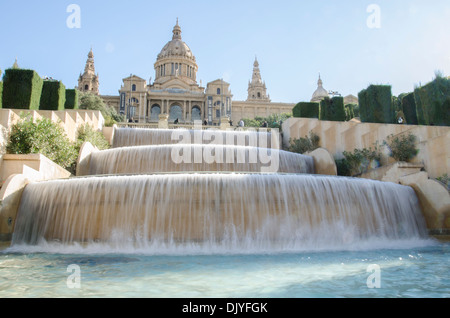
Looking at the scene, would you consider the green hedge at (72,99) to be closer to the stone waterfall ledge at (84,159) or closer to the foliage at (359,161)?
the stone waterfall ledge at (84,159)

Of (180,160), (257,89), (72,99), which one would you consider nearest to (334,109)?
(180,160)

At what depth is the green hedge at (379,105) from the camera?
65.5ft

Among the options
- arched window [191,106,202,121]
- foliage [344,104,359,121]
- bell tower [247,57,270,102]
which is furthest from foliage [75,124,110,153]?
bell tower [247,57,270,102]

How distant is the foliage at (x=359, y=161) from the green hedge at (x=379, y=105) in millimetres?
5082

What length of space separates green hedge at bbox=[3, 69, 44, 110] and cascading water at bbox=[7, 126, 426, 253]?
8.91 metres

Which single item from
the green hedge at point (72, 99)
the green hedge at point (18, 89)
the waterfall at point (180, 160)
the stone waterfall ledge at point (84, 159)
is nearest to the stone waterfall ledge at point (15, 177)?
the stone waterfall ledge at point (84, 159)

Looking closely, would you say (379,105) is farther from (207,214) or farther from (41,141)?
(41,141)

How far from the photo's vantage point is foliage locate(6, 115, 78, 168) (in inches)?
444

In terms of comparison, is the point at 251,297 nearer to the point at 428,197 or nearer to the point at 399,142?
the point at 428,197

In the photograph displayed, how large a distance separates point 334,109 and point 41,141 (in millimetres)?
17925

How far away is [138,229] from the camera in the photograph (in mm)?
8297

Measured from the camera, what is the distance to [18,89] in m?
16.6
